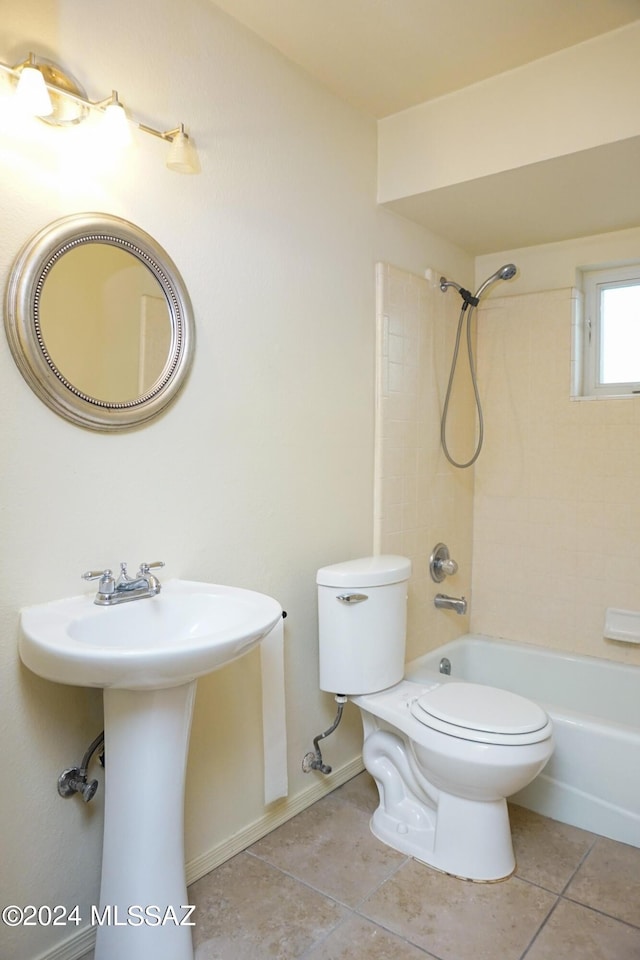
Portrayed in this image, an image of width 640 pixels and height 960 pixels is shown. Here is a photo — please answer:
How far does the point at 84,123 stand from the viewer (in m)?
1.46

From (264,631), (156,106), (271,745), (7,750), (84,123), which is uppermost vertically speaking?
(156,106)

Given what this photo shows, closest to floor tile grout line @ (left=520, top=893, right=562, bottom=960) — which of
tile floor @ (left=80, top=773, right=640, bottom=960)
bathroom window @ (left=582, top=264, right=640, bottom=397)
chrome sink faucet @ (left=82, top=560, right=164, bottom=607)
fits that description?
tile floor @ (left=80, top=773, right=640, bottom=960)

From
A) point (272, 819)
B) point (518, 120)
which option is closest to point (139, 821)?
point (272, 819)

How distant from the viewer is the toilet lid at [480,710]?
1.81 meters

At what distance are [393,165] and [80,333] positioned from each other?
1.46 metres

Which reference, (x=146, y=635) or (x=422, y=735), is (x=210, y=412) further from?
(x=422, y=735)

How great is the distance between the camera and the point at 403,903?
173cm

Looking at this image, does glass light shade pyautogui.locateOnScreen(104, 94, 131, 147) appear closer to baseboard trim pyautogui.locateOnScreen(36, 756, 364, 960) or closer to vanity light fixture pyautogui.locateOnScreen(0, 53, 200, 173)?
vanity light fixture pyautogui.locateOnScreen(0, 53, 200, 173)

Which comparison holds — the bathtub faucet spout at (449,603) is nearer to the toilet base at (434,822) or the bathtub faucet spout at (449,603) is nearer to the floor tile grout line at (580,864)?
the toilet base at (434,822)

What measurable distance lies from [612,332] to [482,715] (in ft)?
6.01

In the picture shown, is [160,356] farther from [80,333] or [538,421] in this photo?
[538,421]

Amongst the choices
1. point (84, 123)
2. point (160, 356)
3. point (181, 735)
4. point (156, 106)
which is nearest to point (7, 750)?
point (181, 735)

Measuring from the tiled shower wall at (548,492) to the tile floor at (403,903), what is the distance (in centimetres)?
97

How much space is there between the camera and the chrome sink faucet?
147cm
